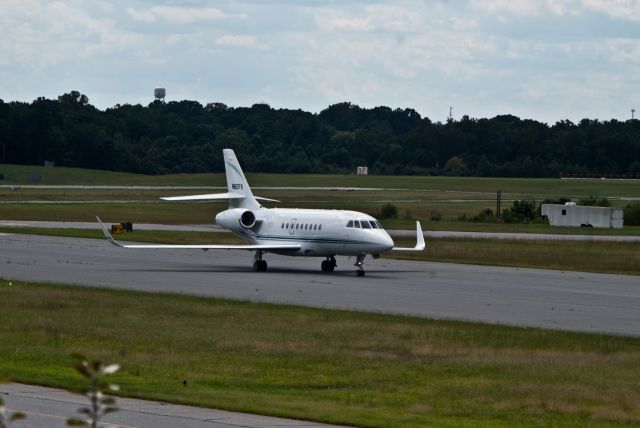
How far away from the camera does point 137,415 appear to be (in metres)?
19.5

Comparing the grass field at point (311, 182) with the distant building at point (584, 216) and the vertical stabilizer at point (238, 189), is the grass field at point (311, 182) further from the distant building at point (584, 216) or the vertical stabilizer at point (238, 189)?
the vertical stabilizer at point (238, 189)

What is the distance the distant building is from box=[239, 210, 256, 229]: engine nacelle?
4154 centimetres

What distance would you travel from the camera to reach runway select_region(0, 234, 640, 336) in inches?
1464

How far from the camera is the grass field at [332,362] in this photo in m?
21.0

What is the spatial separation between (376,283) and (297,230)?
506cm

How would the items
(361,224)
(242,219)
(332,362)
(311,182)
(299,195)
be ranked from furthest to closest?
1. (311,182)
2. (299,195)
3. (242,219)
4. (361,224)
5. (332,362)

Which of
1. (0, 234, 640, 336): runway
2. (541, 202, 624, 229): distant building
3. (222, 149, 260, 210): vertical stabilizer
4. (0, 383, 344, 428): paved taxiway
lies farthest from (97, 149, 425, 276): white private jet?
(541, 202, 624, 229): distant building

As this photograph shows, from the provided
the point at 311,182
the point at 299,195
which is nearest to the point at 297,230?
the point at 299,195

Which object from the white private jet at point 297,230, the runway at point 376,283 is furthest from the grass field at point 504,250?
the white private jet at point 297,230

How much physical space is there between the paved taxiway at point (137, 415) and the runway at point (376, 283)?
15.5 m

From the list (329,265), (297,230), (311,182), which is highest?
(311,182)

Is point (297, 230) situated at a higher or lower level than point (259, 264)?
higher

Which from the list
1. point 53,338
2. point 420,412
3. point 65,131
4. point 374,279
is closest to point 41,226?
point 374,279

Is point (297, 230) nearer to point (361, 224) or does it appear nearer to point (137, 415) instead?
point (361, 224)
